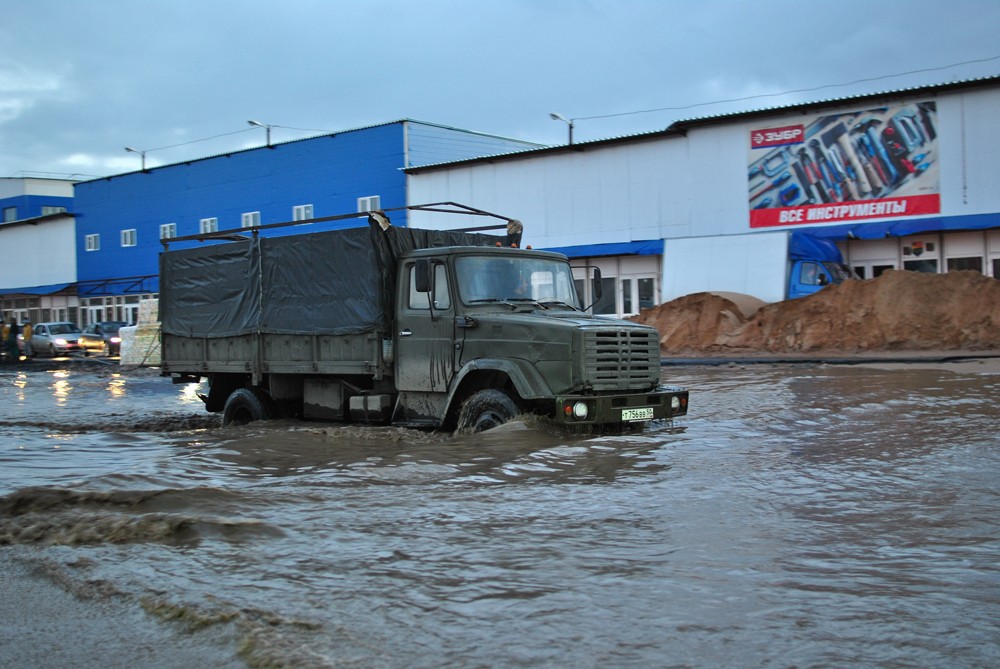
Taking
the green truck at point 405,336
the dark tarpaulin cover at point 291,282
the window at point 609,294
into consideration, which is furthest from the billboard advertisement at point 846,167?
the dark tarpaulin cover at point 291,282

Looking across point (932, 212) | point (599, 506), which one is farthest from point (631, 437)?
point (932, 212)

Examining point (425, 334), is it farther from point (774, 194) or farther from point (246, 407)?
point (774, 194)

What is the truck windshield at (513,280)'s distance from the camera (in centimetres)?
1050

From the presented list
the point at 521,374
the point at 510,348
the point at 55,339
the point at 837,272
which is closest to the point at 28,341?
the point at 55,339

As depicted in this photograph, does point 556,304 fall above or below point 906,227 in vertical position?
below

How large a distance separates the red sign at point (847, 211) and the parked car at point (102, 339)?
2413 cm

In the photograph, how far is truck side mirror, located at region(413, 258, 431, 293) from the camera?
405 inches

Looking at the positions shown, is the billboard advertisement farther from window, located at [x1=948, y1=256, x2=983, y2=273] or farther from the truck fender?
the truck fender

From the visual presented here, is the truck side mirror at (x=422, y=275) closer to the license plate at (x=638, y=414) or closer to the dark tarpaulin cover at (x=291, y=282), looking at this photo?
the dark tarpaulin cover at (x=291, y=282)

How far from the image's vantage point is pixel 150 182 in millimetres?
51719

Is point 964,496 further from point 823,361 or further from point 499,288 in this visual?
point 823,361

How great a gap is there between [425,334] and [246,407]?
3.80 m

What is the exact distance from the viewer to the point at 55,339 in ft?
120

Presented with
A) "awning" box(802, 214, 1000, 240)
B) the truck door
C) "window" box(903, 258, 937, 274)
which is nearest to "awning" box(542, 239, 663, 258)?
"awning" box(802, 214, 1000, 240)
